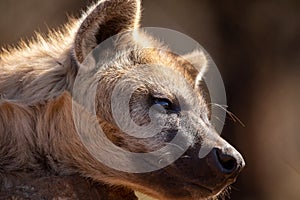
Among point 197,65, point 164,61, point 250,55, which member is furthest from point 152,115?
point 250,55

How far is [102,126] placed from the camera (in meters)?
3.21

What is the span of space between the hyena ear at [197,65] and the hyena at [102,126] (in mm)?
269

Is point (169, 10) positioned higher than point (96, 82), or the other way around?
point (96, 82)

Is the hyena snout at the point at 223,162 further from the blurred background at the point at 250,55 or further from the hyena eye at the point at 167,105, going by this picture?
the blurred background at the point at 250,55

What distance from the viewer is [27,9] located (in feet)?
21.7

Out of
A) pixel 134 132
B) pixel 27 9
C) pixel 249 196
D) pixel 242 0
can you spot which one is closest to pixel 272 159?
pixel 249 196

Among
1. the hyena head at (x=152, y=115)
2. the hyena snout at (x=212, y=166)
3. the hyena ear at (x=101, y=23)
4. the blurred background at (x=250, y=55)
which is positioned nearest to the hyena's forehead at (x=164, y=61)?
the hyena head at (x=152, y=115)

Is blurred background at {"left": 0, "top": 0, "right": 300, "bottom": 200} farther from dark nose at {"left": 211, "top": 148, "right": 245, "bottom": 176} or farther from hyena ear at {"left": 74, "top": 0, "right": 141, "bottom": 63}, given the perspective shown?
dark nose at {"left": 211, "top": 148, "right": 245, "bottom": 176}

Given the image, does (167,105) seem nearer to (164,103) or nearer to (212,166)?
(164,103)

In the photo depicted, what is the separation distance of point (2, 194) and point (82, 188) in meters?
0.30

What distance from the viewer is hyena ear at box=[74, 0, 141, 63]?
3227 millimetres

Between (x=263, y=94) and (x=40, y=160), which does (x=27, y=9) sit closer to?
(x=263, y=94)

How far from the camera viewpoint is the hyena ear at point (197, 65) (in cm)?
364

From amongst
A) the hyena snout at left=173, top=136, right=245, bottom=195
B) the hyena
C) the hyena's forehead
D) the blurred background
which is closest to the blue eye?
the hyena
